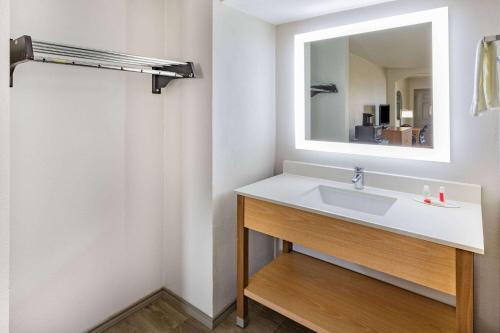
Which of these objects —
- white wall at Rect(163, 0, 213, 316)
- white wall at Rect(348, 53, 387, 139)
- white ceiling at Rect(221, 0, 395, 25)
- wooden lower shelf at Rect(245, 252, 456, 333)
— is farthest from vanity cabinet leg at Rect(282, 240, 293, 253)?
white ceiling at Rect(221, 0, 395, 25)

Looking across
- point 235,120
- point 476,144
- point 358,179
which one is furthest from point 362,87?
point 235,120

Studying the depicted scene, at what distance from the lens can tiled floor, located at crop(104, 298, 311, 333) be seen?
1.77 meters

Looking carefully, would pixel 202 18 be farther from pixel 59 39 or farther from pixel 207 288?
pixel 207 288

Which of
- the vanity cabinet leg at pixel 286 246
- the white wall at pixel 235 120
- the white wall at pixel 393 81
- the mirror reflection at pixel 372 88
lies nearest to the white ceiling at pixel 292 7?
the white wall at pixel 235 120

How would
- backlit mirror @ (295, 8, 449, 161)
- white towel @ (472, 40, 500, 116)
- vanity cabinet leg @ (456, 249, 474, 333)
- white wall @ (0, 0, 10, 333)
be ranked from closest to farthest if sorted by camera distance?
white wall @ (0, 0, 10, 333), vanity cabinet leg @ (456, 249, 474, 333), white towel @ (472, 40, 500, 116), backlit mirror @ (295, 8, 449, 161)

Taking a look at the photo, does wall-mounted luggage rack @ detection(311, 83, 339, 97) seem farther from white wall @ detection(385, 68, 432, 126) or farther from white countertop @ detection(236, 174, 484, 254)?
white countertop @ detection(236, 174, 484, 254)

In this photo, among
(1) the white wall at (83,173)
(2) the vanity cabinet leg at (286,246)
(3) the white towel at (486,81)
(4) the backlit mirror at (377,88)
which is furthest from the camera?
(2) the vanity cabinet leg at (286,246)

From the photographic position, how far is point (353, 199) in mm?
1759

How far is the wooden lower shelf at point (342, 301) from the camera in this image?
141cm

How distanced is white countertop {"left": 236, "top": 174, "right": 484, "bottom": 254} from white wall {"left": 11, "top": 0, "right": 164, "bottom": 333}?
733 millimetres

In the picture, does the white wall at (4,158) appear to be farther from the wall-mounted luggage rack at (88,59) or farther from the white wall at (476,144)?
the white wall at (476,144)

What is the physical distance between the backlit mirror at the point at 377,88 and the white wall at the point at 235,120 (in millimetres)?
247

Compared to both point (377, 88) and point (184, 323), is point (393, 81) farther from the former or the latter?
point (184, 323)

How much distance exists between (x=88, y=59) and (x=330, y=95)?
1501 millimetres
